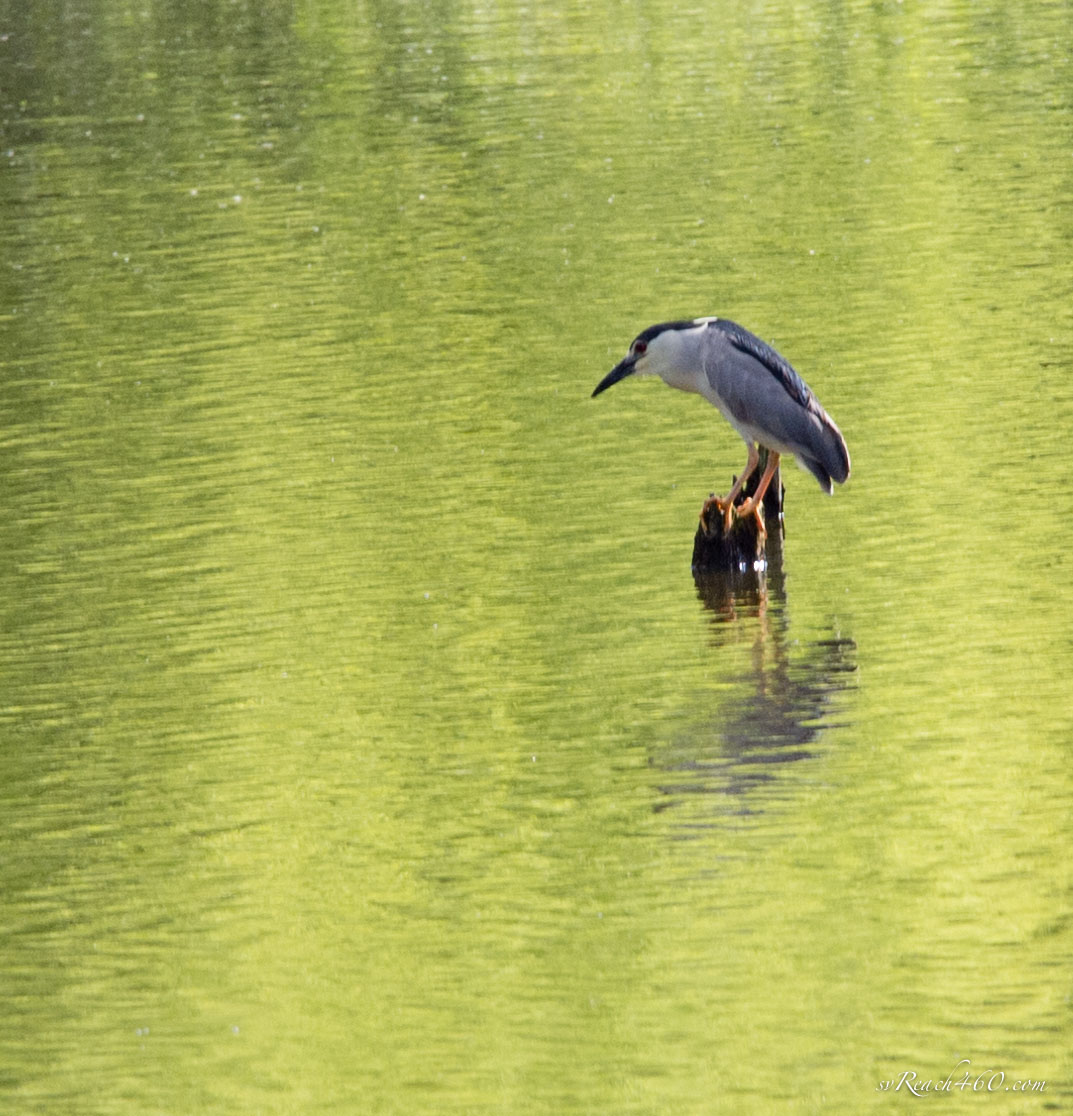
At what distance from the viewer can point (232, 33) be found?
4534 cm

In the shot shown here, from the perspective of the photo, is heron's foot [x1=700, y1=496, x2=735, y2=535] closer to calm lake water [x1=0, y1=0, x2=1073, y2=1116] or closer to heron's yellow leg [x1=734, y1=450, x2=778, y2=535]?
heron's yellow leg [x1=734, y1=450, x2=778, y2=535]

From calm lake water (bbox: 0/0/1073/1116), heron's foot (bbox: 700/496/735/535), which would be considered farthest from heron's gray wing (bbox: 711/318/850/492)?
calm lake water (bbox: 0/0/1073/1116)

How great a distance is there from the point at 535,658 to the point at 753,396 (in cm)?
221

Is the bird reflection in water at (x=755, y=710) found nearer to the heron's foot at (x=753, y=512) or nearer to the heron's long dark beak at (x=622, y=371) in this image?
the heron's foot at (x=753, y=512)

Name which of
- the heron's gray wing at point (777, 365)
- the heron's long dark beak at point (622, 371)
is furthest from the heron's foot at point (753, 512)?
the heron's long dark beak at point (622, 371)

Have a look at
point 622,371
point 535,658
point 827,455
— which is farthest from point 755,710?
point 622,371

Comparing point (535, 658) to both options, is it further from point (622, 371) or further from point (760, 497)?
point (622, 371)

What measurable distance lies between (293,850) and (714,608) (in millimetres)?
3670

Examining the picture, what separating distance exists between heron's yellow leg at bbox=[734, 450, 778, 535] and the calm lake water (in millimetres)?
342

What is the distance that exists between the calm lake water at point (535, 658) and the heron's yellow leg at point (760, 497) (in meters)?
0.34

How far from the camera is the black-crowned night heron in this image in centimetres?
1313

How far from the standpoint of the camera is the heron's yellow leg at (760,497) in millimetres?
13219

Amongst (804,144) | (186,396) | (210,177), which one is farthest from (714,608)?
(210,177)

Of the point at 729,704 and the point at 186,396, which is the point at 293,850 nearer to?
the point at 729,704
